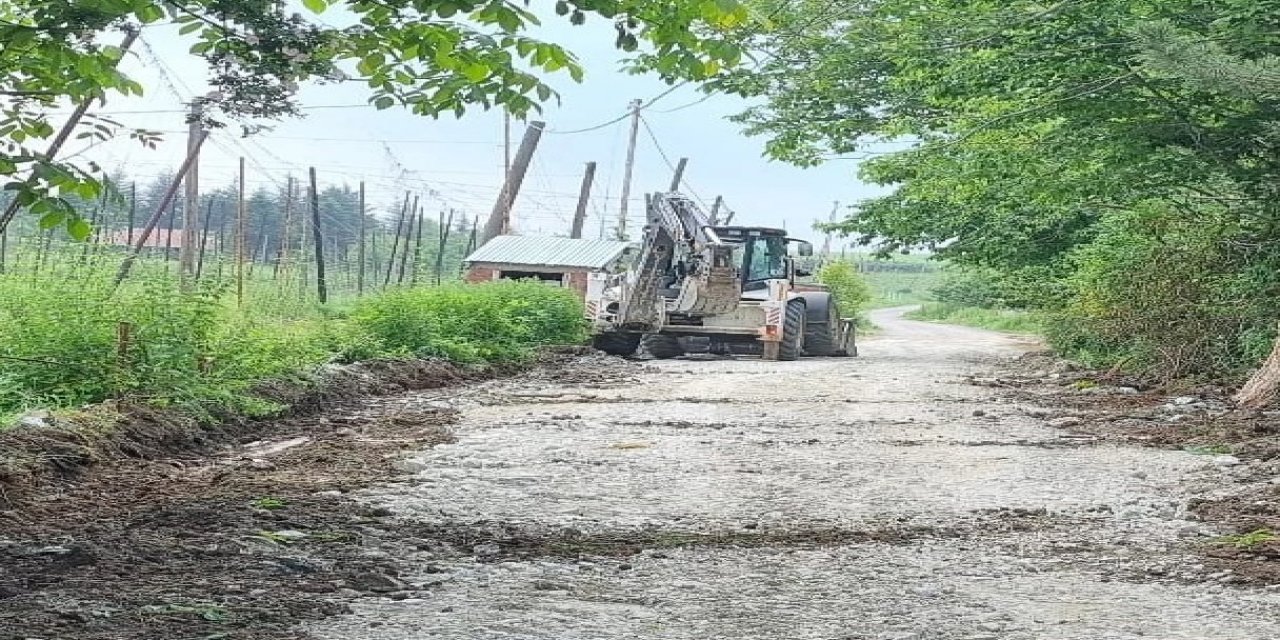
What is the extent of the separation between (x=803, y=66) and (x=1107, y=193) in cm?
632

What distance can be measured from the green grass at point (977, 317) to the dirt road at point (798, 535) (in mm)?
37569

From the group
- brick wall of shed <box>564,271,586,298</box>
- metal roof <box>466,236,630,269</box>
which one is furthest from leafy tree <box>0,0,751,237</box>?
brick wall of shed <box>564,271,586,298</box>

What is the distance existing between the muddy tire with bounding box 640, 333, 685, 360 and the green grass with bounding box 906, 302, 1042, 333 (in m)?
25.2

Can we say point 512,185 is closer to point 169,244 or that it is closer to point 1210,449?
point 169,244

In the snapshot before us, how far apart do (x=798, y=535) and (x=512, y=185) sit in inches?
1317

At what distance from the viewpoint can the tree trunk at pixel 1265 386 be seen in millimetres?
12016

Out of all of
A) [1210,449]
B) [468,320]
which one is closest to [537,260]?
[468,320]

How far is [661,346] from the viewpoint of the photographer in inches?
939

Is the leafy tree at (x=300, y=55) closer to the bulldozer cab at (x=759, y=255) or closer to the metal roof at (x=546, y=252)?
the bulldozer cab at (x=759, y=255)

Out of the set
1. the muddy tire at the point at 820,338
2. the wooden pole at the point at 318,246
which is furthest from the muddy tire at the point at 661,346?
the wooden pole at the point at 318,246

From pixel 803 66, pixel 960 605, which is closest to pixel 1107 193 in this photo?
pixel 803 66

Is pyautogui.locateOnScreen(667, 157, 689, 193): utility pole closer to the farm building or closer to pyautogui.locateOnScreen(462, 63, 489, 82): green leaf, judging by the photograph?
the farm building

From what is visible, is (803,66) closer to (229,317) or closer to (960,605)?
(229,317)

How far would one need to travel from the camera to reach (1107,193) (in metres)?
13.9
